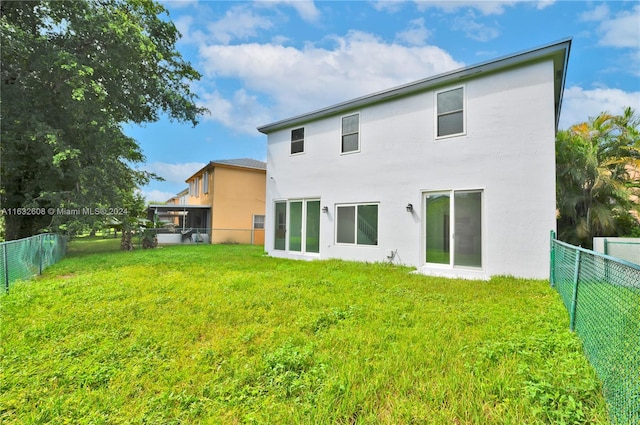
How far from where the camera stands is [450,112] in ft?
25.8

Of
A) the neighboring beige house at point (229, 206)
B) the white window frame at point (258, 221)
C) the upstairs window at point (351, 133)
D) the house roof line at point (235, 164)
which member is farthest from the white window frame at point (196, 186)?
the upstairs window at point (351, 133)

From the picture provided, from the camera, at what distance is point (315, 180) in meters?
10.6

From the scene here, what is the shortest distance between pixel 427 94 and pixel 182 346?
8.23 meters

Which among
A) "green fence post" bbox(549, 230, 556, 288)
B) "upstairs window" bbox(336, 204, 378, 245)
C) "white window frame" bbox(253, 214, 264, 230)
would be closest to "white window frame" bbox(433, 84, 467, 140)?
"upstairs window" bbox(336, 204, 378, 245)

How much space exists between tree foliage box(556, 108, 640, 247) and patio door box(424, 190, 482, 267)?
4.20 metres

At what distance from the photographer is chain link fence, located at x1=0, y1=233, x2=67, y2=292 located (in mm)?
5535

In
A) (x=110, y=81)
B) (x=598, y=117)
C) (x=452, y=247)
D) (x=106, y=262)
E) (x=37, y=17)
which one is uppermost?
(x=37, y=17)

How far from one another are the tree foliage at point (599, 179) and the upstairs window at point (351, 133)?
6426mm

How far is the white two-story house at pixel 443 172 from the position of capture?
6.68m

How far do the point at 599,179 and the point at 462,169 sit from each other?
4.78 meters

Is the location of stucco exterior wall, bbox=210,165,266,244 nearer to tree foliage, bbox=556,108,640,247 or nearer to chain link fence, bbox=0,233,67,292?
chain link fence, bbox=0,233,67,292

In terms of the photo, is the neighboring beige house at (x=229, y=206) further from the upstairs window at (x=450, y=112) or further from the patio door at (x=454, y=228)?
the upstairs window at (x=450, y=112)

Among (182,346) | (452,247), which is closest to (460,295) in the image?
(452,247)

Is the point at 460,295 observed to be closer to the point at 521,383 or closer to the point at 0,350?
the point at 521,383
